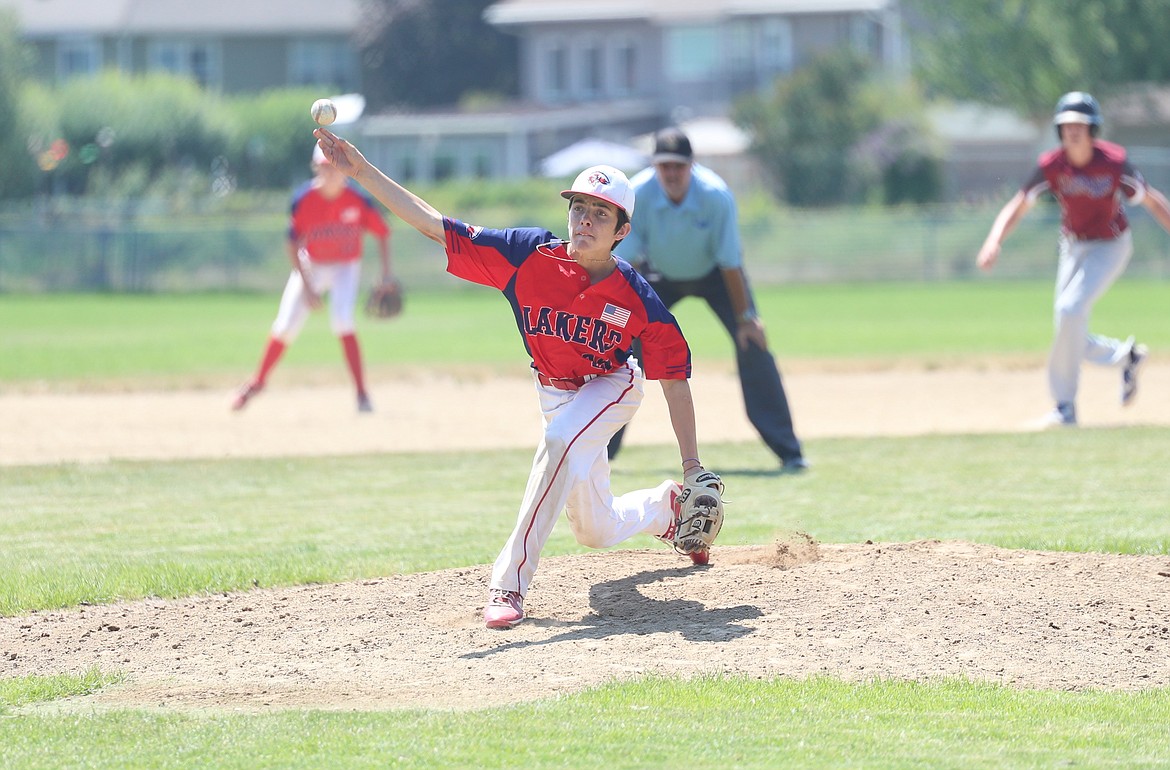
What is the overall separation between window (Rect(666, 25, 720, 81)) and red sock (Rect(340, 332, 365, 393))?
37250mm

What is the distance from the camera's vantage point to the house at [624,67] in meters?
47.6

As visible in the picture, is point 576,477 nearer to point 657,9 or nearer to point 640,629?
point 640,629

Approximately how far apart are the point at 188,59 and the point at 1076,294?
46.3 meters

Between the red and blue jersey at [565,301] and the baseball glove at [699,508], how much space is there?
1.29 ft

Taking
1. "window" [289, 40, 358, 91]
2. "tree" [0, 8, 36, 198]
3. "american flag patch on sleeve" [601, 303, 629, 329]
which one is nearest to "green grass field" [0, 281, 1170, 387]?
"tree" [0, 8, 36, 198]

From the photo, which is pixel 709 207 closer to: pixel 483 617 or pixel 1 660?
pixel 483 617

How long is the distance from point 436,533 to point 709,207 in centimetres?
265

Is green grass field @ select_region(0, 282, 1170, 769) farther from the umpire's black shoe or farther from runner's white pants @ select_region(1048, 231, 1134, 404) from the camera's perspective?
runner's white pants @ select_region(1048, 231, 1134, 404)

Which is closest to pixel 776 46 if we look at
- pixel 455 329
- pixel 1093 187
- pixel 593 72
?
pixel 593 72

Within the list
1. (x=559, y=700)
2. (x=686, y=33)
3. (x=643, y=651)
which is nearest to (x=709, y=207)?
(x=643, y=651)

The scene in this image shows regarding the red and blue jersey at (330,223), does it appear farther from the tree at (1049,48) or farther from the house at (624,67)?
the house at (624,67)

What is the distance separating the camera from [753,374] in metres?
10.0

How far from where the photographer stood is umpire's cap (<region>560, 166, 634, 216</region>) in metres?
5.82

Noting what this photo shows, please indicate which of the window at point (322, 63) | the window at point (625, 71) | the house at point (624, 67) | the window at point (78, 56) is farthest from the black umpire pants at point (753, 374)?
the window at point (78, 56)
